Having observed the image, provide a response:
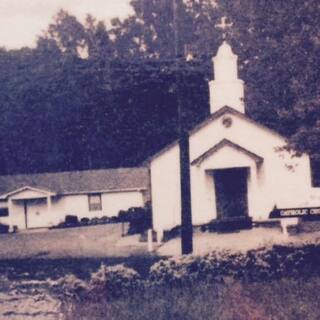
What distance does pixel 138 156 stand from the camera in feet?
181

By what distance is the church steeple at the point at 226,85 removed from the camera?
32.5 meters

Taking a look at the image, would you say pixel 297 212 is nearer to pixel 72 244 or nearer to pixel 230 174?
pixel 230 174

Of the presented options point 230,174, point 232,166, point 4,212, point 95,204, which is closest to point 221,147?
point 232,166

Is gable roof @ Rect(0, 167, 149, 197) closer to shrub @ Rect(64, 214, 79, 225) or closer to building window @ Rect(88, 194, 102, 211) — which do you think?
building window @ Rect(88, 194, 102, 211)

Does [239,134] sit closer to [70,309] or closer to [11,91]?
[70,309]

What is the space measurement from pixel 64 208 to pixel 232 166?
1942 centimetres

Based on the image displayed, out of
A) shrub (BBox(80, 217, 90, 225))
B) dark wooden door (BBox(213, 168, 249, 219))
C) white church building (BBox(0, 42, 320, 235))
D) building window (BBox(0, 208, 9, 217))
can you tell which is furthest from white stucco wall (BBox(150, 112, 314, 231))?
building window (BBox(0, 208, 9, 217))

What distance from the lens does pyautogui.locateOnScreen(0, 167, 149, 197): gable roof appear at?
147 ft

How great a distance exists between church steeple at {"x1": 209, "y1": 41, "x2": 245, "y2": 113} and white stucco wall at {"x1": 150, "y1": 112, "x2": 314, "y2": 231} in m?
2.54

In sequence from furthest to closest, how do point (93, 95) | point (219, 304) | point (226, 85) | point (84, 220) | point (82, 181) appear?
point (93, 95)
point (82, 181)
point (84, 220)
point (226, 85)
point (219, 304)

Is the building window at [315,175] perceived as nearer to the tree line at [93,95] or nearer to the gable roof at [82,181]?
the tree line at [93,95]

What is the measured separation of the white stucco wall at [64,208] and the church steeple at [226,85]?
1439 cm

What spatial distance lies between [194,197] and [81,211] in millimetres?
17327

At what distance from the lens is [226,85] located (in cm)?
3253
